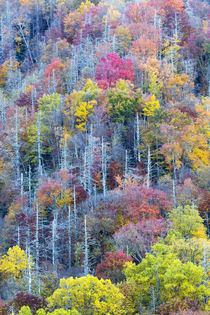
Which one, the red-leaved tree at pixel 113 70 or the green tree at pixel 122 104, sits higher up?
the red-leaved tree at pixel 113 70

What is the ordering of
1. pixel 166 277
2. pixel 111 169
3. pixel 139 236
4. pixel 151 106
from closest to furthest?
pixel 166 277, pixel 139 236, pixel 111 169, pixel 151 106

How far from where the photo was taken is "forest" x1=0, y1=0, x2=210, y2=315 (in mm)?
32031

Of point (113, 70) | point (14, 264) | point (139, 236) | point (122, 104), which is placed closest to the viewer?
point (139, 236)

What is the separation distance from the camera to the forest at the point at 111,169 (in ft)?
105

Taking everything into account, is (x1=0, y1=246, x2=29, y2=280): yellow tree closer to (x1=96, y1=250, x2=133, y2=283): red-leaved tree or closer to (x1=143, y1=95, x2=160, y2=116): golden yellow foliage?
(x1=96, y1=250, x2=133, y2=283): red-leaved tree

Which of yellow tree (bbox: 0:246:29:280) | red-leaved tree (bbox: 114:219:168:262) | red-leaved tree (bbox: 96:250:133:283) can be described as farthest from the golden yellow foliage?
yellow tree (bbox: 0:246:29:280)

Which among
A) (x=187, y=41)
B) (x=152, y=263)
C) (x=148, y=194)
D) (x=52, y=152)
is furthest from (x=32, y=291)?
(x=187, y=41)

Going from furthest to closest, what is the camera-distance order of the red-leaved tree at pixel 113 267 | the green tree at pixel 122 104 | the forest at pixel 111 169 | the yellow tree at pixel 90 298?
1. the green tree at pixel 122 104
2. the red-leaved tree at pixel 113 267
3. the forest at pixel 111 169
4. the yellow tree at pixel 90 298

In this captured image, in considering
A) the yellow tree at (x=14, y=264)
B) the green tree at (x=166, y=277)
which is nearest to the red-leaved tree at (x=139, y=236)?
the green tree at (x=166, y=277)

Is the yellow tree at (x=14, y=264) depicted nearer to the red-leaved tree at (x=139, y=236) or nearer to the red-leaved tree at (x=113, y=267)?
the red-leaved tree at (x=113, y=267)

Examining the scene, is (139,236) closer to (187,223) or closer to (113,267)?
(113,267)

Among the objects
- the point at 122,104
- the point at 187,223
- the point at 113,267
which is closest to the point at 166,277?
the point at 113,267

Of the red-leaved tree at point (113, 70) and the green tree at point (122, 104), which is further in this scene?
the red-leaved tree at point (113, 70)

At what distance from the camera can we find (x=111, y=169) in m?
50.1
